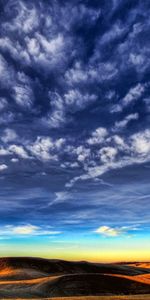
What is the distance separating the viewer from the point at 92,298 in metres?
27.5

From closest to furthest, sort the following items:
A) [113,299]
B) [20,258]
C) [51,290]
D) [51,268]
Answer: [113,299]
[51,290]
[51,268]
[20,258]

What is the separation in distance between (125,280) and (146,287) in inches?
143

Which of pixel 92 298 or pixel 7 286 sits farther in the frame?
pixel 7 286

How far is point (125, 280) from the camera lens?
1817 inches

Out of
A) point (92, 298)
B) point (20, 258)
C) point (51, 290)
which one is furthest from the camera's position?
point (20, 258)

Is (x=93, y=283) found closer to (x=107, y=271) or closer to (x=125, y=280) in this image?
(x=125, y=280)

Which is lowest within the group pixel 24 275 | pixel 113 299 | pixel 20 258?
pixel 113 299

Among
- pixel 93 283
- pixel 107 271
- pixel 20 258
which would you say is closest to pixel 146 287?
pixel 93 283

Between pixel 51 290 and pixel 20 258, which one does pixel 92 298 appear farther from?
pixel 20 258

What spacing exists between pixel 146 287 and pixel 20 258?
42206 millimetres

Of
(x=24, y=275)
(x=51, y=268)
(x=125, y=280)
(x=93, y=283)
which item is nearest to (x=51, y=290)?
(x=93, y=283)

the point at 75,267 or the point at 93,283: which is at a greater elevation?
the point at 75,267

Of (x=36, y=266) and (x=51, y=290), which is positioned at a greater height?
(x=36, y=266)

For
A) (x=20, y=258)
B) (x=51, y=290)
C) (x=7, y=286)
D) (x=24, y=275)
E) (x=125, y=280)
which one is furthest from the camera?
(x=20, y=258)
